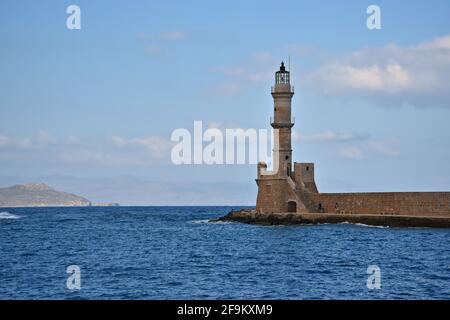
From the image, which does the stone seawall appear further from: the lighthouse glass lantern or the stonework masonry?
the lighthouse glass lantern

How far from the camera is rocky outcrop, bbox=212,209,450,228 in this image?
50.2 meters

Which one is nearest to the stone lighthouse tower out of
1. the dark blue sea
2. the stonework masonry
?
the stonework masonry

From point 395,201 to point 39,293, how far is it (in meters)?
34.2

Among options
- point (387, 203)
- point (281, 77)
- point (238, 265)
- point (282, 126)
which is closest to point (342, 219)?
point (387, 203)

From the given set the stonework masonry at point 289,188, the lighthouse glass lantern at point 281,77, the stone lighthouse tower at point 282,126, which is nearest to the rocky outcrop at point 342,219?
the stonework masonry at point 289,188

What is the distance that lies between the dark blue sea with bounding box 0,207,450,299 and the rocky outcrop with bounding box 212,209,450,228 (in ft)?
2.76

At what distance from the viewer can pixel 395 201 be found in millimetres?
53781

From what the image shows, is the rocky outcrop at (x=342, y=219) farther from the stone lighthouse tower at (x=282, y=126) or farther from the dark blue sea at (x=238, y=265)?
the stone lighthouse tower at (x=282, y=126)

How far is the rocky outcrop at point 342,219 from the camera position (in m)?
50.2

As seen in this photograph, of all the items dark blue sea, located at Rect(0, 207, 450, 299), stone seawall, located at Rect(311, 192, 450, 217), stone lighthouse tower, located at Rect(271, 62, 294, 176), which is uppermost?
stone lighthouse tower, located at Rect(271, 62, 294, 176)

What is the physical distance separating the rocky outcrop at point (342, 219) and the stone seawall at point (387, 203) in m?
1.10

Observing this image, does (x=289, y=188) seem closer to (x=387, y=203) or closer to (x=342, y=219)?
(x=342, y=219)
